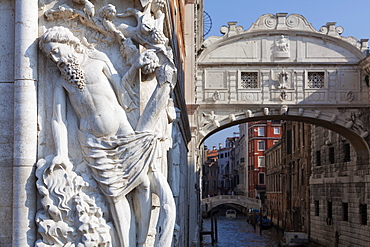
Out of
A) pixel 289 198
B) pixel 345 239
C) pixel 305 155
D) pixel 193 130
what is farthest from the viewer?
pixel 289 198

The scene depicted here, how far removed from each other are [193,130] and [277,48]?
350cm

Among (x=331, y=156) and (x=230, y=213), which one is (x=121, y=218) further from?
(x=230, y=213)

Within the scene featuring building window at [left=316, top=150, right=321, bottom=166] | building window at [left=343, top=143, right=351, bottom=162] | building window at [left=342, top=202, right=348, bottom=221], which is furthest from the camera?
building window at [left=316, top=150, right=321, bottom=166]

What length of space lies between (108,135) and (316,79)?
43.9 ft

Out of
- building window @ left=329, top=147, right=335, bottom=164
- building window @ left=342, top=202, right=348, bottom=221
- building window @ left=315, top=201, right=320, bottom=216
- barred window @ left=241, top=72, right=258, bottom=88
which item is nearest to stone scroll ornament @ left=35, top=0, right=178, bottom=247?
barred window @ left=241, top=72, right=258, bottom=88

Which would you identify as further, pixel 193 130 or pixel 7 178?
pixel 193 130

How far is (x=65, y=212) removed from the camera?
3.45 m

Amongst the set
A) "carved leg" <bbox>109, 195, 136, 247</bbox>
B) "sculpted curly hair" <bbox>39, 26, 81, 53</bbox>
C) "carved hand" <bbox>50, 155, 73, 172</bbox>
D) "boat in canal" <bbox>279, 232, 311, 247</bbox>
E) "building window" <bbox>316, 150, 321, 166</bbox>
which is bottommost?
"boat in canal" <bbox>279, 232, 311, 247</bbox>

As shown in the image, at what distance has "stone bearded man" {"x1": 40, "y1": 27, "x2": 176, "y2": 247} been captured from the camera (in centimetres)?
348

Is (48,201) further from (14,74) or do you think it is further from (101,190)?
(14,74)

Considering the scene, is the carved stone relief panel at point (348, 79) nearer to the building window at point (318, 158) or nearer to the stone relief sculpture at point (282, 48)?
the stone relief sculpture at point (282, 48)

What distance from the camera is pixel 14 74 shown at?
3605 mm

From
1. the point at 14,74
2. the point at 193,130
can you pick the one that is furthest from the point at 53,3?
the point at 193,130

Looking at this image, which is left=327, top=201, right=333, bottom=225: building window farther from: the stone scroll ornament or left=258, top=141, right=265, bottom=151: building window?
left=258, top=141, right=265, bottom=151: building window
